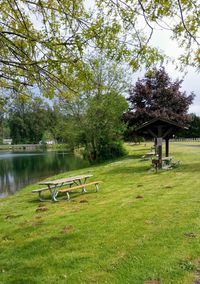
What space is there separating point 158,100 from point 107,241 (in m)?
24.6

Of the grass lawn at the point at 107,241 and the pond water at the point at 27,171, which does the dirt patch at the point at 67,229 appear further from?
the pond water at the point at 27,171

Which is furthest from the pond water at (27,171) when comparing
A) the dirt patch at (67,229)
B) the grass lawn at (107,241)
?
the dirt patch at (67,229)

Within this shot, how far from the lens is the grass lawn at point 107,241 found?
200 inches

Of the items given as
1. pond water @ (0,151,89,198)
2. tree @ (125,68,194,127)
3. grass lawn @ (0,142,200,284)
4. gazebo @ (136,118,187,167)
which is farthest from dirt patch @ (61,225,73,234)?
tree @ (125,68,194,127)

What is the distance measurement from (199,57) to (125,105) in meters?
26.8

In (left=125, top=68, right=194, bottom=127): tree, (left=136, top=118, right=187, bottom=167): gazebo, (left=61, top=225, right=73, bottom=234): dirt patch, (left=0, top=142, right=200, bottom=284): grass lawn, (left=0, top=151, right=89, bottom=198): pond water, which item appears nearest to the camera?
(left=0, top=142, right=200, bottom=284): grass lawn

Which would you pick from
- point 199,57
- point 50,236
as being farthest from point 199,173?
point 199,57

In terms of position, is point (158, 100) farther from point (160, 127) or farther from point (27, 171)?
point (27, 171)

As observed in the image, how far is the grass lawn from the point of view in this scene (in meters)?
5.08

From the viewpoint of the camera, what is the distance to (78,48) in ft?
17.0

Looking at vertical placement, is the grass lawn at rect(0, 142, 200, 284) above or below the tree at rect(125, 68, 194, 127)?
below

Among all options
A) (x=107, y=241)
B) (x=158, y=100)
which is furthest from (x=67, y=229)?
(x=158, y=100)

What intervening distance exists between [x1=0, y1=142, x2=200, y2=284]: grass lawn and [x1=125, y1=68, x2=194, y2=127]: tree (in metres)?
19.0

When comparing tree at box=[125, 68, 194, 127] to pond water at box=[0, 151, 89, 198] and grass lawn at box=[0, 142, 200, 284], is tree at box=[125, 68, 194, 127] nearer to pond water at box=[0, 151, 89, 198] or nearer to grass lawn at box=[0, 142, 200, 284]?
pond water at box=[0, 151, 89, 198]
